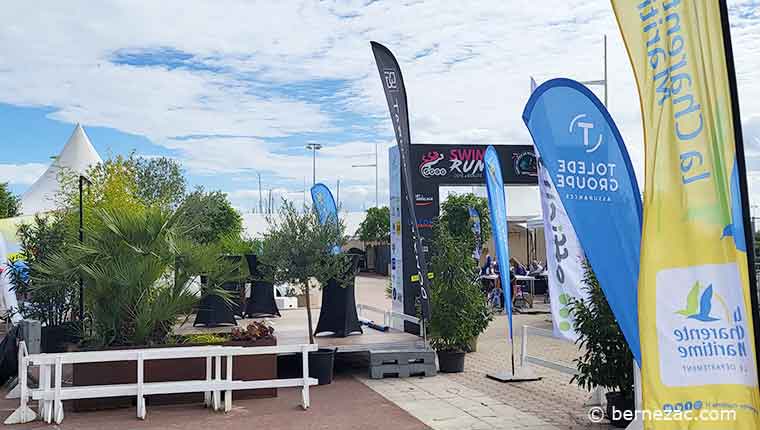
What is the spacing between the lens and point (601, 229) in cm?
546

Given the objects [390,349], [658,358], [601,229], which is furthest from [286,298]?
[658,358]

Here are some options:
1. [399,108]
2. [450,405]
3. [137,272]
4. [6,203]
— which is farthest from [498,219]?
[6,203]

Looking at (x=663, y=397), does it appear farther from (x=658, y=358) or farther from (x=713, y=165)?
(x=713, y=165)

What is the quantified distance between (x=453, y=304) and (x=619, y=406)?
3.82 m

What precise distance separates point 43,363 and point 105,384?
99cm

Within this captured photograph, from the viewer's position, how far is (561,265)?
8523 millimetres

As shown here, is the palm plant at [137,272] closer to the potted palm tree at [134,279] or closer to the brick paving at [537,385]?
the potted palm tree at [134,279]

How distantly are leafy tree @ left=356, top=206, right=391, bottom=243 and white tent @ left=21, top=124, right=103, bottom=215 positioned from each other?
25326 mm

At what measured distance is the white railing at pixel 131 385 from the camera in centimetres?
763

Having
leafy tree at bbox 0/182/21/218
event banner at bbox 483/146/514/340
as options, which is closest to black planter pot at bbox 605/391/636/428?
event banner at bbox 483/146/514/340

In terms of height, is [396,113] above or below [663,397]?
above

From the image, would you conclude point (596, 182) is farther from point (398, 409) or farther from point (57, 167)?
point (57, 167)

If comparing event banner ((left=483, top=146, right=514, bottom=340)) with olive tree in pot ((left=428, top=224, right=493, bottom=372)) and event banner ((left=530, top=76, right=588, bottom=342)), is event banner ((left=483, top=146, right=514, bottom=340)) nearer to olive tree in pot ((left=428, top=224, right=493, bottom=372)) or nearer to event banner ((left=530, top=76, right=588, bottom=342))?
event banner ((left=530, top=76, right=588, bottom=342))

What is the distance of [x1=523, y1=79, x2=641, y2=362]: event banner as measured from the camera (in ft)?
17.1
